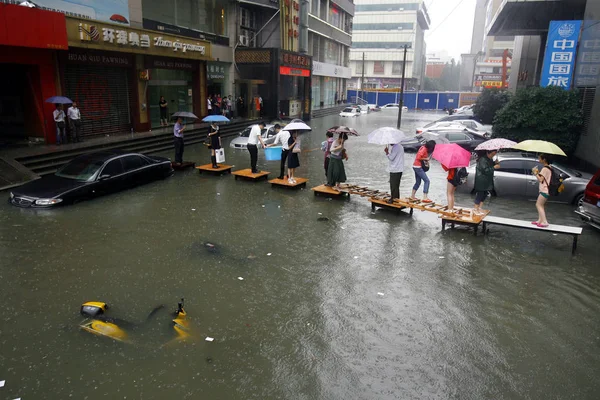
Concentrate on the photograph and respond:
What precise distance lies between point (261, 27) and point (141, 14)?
14212 mm

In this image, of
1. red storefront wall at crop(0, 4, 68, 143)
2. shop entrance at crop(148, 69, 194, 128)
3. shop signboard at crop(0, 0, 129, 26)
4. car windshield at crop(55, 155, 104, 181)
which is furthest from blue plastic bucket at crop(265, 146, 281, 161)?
shop entrance at crop(148, 69, 194, 128)

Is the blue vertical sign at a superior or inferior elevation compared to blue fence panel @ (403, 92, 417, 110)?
superior

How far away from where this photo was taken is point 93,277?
708 centimetres

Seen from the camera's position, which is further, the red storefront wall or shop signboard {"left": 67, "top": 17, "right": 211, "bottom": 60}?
shop signboard {"left": 67, "top": 17, "right": 211, "bottom": 60}

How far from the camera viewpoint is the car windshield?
11.5 m

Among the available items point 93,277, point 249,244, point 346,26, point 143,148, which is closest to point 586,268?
point 249,244

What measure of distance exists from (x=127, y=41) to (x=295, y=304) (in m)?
16.3

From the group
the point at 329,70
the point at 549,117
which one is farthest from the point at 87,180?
the point at 329,70

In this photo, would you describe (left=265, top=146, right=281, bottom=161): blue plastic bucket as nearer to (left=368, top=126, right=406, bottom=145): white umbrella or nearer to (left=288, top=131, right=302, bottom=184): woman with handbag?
(left=288, top=131, right=302, bottom=184): woman with handbag

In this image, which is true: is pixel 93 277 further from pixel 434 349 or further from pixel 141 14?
pixel 141 14

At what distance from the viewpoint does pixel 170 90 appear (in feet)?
83.3

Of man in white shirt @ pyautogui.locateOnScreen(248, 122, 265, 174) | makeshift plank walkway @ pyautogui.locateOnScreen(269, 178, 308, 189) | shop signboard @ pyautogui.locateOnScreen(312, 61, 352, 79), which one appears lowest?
makeshift plank walkway @ pyautogui.locateOnScreen(269, 178, 308, 189)

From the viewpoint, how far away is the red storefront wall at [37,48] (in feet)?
43.7

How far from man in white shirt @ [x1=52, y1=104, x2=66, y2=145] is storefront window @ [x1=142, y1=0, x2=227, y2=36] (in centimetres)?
832
